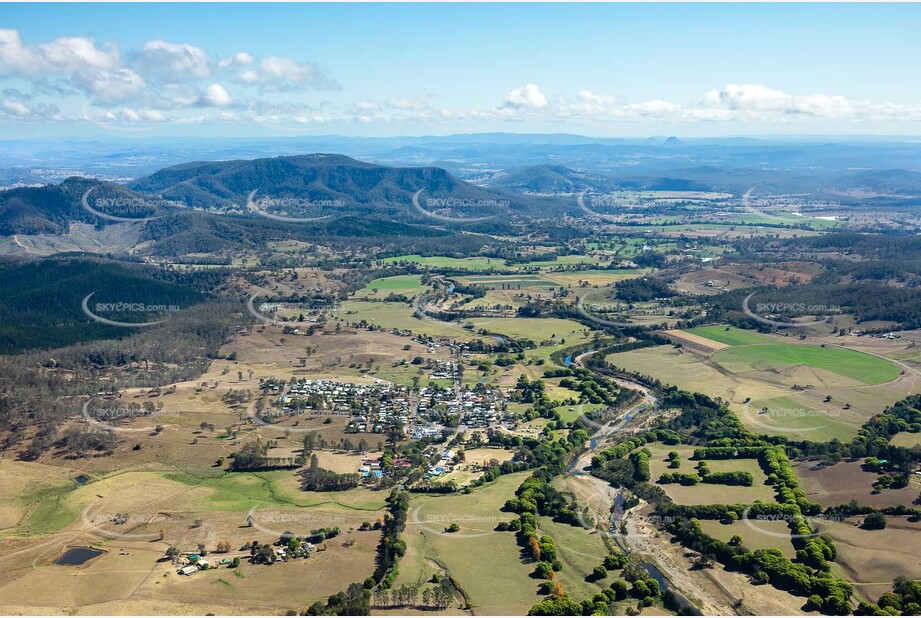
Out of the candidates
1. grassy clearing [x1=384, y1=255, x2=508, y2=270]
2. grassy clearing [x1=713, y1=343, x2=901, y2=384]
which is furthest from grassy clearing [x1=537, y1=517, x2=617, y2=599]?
grassy clearing [x1=384, y1=255, x2=508, y2=270]

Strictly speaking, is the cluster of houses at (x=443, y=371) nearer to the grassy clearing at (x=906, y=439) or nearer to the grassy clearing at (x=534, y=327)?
the grassy clearing at (x=534, y=327)

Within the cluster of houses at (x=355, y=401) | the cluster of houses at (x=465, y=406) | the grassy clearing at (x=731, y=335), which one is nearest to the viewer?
the cluster of houses at (x=465, y=406)

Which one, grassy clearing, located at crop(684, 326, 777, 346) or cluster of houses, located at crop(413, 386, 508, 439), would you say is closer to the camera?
cluster of houses, located at crop(413, 386, 508, 439)

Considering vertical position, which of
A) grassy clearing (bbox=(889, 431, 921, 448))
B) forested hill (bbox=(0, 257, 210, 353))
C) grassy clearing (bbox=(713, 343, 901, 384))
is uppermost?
forested hill (bbox=(0, 257, 210, 353))

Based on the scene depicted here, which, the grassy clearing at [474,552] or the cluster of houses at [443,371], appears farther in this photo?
the cluster of houses at [443,371]

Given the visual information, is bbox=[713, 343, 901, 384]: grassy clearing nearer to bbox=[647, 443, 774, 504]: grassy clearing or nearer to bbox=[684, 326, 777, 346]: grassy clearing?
bbox=[684, 326, 777, 346]: grassy clearing

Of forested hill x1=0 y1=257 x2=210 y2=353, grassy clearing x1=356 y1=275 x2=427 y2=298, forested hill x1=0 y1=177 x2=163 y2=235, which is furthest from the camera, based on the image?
forested hill x1=0 y1=177 x2=163 y2=235

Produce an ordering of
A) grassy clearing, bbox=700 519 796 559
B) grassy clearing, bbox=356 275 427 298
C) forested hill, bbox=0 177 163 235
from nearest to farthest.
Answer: grassy clearing, bbox=700 519 796 559 → grassy clearing, bbox=356 275 427 298 → forested hill, bbox=0 177 163 235

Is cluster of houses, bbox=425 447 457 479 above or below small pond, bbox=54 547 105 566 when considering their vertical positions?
below

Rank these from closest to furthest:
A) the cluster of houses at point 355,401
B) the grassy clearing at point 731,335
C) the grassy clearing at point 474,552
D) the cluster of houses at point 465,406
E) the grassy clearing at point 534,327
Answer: the grassy clearing at point 474,552 → the cluster of houses at point 465,406 → the cluster of houses at point 355,401 → the grassy clearing at point 731,335 → the grassy clearing at point 534,327

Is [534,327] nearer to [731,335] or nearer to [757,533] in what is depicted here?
[731,335]

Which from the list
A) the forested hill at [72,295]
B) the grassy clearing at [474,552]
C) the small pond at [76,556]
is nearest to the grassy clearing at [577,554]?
the grassy clearing at [474,552]

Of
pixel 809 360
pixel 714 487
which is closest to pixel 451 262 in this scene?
pixel 809 360
